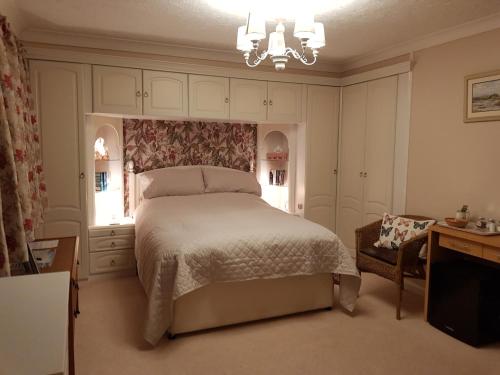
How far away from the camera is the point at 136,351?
2398 mm

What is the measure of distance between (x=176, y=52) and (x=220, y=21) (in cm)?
92

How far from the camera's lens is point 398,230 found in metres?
3.19

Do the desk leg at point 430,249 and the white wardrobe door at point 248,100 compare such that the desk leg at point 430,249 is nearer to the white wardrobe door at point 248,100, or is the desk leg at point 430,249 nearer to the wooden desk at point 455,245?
the wooden desk at point 455,245

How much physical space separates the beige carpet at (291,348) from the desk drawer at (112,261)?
62cm

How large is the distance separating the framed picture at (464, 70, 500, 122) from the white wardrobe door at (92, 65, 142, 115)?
2897 millimetres

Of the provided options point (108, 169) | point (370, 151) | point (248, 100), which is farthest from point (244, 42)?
point (108, 169)

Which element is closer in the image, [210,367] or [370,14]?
[210,367]

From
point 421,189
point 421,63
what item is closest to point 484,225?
point 421,189

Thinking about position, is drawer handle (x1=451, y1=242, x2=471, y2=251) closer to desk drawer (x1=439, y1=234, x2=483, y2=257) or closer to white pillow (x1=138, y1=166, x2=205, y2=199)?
desk drawer (x1=439, y1=234, x2=483, y2=257)

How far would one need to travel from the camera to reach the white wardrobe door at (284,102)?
13.6ft

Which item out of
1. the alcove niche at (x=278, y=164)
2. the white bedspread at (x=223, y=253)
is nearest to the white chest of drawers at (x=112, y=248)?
the white bedspread at (x=223, y=253)

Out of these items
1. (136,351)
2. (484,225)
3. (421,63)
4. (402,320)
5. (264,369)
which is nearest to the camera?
(264,369)

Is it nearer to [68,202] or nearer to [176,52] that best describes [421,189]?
[176,52]

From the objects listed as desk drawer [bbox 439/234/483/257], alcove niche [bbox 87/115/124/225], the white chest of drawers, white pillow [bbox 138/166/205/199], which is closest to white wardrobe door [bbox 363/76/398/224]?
desk drawer [bbox 439/234/483/257]
